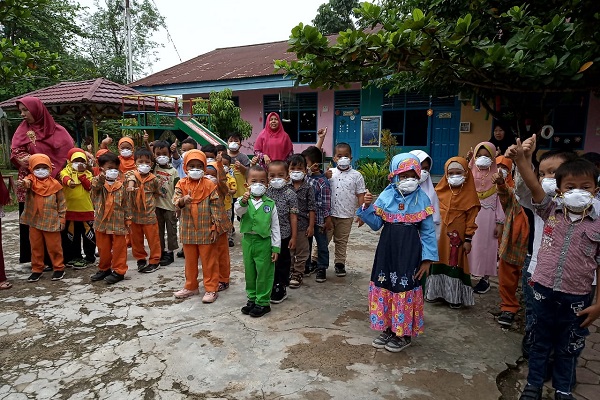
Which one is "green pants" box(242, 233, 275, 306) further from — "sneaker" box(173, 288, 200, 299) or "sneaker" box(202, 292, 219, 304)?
"sneaker" box(173, 288, 200, 299)

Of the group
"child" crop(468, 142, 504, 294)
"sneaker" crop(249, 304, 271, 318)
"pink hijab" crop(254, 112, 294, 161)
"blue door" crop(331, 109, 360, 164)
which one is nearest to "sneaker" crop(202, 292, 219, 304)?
"sneaker" crop(249, 304, 271, 318)

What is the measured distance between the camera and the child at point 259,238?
374cm

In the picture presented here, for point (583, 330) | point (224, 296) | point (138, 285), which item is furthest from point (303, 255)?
point (583, 330)

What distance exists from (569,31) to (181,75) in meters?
15.8

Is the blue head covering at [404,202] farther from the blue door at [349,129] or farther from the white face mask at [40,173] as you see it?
the blue door at [349,129]

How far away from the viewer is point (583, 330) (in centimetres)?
243

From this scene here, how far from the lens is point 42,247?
4.82 meters

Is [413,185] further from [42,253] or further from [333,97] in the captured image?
[333,97]

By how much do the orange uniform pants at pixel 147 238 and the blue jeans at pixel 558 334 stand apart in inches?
162

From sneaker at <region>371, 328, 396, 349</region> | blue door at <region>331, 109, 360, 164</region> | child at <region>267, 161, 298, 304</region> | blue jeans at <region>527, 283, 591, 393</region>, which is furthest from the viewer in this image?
blue door at <region>331, 109, 360, 164</region>

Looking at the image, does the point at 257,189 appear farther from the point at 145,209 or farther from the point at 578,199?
the point at 578,199

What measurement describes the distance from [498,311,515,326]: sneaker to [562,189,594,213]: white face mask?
5.42 feet

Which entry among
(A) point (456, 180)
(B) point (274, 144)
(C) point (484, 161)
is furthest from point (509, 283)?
(B) point (274, 144)

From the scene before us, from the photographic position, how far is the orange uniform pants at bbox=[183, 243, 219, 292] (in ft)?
13.6
